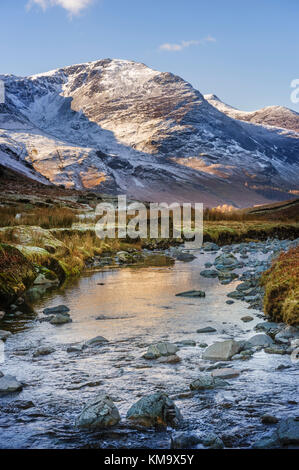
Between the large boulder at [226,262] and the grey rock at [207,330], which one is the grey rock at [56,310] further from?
the large boulder at [226,262]

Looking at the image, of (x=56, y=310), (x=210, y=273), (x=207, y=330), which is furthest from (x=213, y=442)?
(x=210, y=273)

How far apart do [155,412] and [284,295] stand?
4.58 meters

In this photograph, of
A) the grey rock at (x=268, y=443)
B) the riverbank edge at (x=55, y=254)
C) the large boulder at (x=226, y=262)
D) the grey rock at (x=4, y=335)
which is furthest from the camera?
the large boulder at (x=226, y=262)

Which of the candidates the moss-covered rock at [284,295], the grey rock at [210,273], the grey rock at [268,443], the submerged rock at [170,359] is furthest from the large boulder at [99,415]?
the grey rock at [210,273]

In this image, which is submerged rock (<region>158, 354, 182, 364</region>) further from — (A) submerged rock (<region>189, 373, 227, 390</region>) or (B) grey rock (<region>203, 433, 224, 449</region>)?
(B) grey rock (<region>203, 433, 224, 449</region>)

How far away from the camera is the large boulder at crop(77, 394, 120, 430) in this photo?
14.4 ft

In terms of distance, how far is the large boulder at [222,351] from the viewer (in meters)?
6.28

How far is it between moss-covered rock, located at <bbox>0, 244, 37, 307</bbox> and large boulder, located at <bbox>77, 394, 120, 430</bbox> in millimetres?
6054

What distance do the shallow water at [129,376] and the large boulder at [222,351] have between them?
0.17 meters

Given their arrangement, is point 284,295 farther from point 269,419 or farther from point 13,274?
point 13,274
